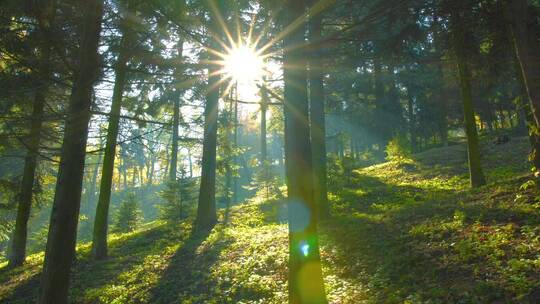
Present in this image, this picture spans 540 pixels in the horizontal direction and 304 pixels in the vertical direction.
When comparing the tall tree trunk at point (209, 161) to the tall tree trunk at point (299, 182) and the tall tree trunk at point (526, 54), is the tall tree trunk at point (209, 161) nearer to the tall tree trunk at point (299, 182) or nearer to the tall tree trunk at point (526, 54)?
the tall tree trunk at point (299, 182)

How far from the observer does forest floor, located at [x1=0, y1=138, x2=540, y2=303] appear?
6.30 metres

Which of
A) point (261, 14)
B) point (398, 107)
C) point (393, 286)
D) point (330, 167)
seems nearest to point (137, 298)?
point (393, 286)

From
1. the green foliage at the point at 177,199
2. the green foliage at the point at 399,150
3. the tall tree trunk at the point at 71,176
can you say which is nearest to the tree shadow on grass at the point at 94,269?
the green foliage at the point at 177,199

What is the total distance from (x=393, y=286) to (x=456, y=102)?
89.7 feet

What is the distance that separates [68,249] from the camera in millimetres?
6742

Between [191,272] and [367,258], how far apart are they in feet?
16.8

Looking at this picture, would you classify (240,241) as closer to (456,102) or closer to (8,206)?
(8,206)

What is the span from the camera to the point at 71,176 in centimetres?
677

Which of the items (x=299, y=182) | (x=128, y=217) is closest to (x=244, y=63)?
(x=299, y=182)

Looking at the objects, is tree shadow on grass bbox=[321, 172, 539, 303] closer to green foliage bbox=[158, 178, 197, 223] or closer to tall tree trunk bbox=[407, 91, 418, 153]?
green foliage bbox=[158, 178, 197, 223]

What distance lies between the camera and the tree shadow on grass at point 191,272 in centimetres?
948

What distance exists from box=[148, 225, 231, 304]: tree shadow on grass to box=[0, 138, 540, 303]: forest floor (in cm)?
4

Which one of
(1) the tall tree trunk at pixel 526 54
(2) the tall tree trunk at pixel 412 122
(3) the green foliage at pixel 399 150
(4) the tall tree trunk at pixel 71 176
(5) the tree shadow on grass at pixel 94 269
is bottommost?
(5) the tree shadow on grass at pixel 94 269

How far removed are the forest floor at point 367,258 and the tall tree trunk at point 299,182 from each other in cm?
122
